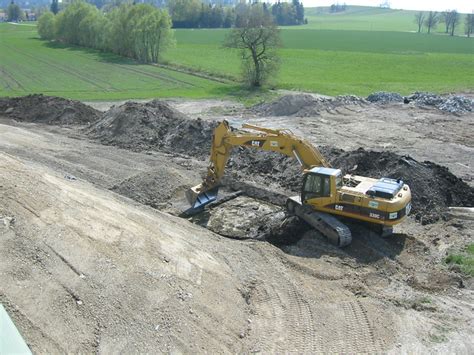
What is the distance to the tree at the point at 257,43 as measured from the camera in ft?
147

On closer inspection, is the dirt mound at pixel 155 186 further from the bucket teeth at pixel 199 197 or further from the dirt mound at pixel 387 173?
the dirt mound at pixel 387 173

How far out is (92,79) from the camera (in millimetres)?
53281

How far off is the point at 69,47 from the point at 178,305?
81316 millimetres

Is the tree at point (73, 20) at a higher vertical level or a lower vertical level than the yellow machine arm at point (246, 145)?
higher

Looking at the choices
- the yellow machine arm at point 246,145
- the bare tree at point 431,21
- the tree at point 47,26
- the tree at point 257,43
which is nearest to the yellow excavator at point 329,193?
the yellow machine arm at point 246,145

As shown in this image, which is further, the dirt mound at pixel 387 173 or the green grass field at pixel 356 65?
the green grass field at pixel 356 65

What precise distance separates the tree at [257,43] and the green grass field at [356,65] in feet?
7.08

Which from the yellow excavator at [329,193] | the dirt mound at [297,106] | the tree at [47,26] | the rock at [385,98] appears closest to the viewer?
the yellow excavator at [329,193]

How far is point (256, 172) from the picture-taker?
22.4m

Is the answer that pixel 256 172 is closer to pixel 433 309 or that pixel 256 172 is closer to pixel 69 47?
pixel 433 309

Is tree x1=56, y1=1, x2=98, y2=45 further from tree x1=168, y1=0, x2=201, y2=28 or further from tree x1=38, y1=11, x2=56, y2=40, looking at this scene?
tree x1=168, y1=0, x2=201, y2=28

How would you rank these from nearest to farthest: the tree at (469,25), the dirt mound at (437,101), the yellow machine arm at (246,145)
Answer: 1. the yellow machine arm at (246,145)
2. the dirt mound at (437,101)
3. the tree at (469,25)

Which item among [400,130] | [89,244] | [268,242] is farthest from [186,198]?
[400,130]

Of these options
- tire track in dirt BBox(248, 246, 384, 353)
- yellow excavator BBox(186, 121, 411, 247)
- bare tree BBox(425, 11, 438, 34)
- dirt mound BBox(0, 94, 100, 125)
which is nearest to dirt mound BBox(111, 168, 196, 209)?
yellow excavator BBox(186, 121, 411, 247)
